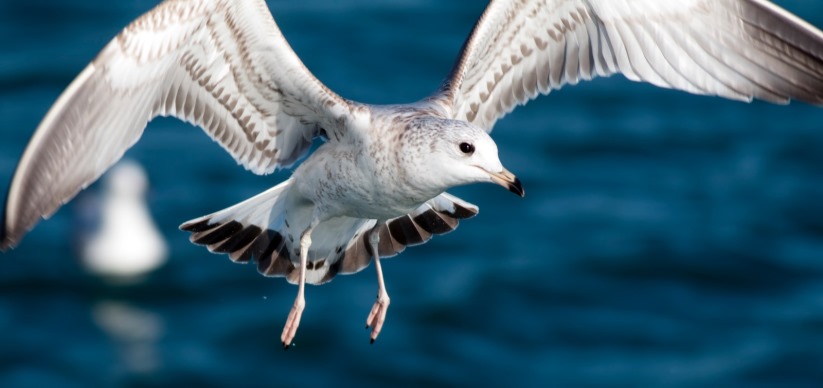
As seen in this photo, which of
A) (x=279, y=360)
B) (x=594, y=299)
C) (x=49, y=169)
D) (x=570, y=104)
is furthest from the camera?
(x=570, y=104)

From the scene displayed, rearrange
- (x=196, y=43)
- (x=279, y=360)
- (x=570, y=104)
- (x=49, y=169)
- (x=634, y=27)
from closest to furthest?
1. (x=49, y=169)
2. (x=196, y=43)
3. (x=634, y=27)
4. (x=279, y=360)
5. (x=570, y=104)

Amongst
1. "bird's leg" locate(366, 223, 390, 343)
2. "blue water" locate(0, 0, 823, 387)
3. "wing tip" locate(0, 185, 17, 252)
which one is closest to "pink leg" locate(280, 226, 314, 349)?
"bird's leg" locate(366, 223, 390, 343)

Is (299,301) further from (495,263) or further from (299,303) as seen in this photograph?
(495,263)

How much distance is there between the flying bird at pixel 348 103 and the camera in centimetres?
789

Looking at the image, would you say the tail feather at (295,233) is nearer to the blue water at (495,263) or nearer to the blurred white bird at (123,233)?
the blue water at (495,263)

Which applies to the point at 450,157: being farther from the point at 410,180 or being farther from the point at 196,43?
the point at 196,43

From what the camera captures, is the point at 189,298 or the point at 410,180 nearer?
the point at 410,180

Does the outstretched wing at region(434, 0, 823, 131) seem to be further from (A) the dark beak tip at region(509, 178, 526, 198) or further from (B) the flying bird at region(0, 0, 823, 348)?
(A) the dark beak tip at region(509, 178, 526, 198)

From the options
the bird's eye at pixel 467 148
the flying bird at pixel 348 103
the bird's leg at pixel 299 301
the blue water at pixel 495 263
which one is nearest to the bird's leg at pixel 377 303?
the flying bird at pixel 348 103

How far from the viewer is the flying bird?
7.89m

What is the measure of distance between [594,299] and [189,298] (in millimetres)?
5351

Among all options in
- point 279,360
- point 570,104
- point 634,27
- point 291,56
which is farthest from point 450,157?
point 570,104

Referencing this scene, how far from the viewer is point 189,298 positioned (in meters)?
19.1

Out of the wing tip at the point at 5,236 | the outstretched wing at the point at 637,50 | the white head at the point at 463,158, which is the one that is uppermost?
the outstretched wing at the point at 637,50
